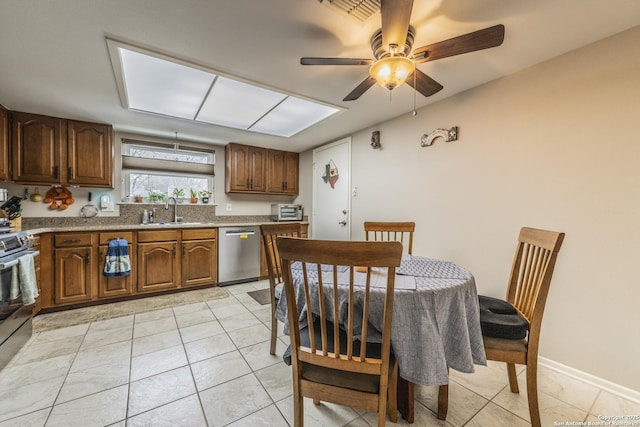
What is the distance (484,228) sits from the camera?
7.37 feet

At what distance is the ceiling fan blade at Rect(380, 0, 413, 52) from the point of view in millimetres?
1124

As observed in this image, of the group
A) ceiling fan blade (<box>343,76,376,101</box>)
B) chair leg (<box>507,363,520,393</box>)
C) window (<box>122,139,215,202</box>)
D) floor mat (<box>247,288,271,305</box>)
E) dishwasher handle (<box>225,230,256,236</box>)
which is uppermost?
ceiling fan blade (<box>343,76,376,101</box>)

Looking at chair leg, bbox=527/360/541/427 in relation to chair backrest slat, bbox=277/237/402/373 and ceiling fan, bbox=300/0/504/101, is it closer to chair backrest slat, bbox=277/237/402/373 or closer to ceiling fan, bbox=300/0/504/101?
chair backrest slat, bbox=277/237/402/373

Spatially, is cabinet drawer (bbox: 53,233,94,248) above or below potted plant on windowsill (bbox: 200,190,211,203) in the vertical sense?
below

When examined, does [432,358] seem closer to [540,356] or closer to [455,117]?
[540,356]

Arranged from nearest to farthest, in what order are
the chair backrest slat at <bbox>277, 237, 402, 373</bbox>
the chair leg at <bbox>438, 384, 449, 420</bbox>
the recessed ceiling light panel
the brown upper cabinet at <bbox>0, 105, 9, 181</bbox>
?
the chair backrest slat at <bbox>277, 237, 402, 373</bbox> < the chair leg at <bbox>438, 384, 449, 420</bbox> < the recessed ceiling light panel < the brown upper cabinet at <bbox>0, 105, 9, 181</bbox>

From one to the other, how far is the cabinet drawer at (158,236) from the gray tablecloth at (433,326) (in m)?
2.72

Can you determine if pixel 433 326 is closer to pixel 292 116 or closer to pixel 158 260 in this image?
pixel 292 116

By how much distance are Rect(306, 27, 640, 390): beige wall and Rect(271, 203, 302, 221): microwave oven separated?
2510mm

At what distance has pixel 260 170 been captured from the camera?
435 cm

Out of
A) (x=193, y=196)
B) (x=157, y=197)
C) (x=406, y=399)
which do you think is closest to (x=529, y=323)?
(x=406, y=399)

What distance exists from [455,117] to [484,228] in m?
1.07

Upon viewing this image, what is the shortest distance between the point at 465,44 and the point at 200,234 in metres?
3.45

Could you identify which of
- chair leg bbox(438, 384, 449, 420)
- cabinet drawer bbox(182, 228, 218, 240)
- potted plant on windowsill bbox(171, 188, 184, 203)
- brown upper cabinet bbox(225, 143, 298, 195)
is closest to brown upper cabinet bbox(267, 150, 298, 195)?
brown upper cabinet bbox(225, 143, 298, 195)
